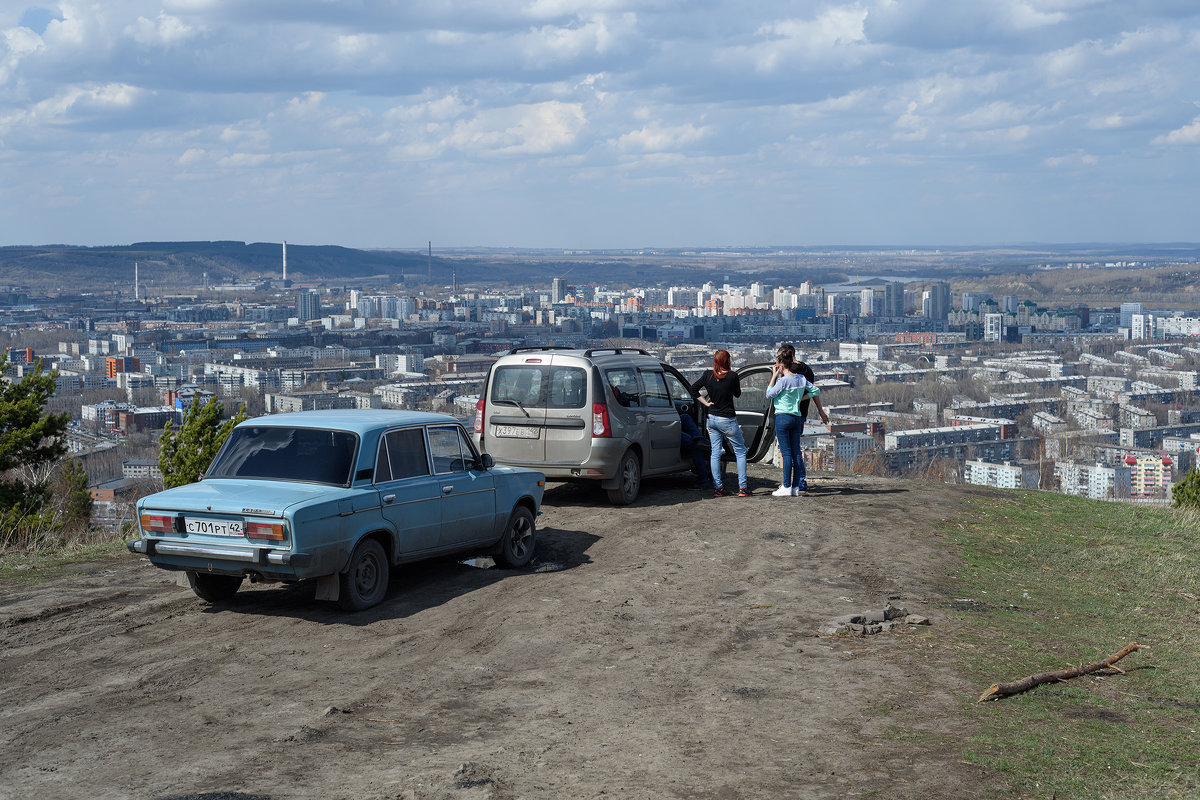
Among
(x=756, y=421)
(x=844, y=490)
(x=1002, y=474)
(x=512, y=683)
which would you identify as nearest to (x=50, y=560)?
(x=512, y=683)

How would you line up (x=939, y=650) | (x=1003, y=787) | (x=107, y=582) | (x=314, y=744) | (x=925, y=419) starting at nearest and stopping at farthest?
(x=1003, y=787) < (x=314, y=744) < (x=939, y=650) < (x=107, y=582) < (x=925, y=419)

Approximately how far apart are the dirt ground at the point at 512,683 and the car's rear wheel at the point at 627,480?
1.89 m

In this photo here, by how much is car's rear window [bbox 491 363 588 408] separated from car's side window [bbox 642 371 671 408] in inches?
48.3

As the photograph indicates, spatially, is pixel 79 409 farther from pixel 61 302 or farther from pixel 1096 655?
pixel 61 302

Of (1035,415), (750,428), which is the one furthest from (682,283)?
(750,428)

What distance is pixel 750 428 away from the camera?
14.9 metres

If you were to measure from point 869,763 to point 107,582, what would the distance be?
7004 mm

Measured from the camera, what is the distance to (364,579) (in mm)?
8414

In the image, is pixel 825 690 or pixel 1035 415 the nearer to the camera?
pixel 825 690

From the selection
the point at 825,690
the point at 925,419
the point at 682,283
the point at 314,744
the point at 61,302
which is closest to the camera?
the point at 314,744

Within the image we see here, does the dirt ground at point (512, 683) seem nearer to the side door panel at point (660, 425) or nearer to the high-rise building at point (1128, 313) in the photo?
the side door panel at point (660, 425)

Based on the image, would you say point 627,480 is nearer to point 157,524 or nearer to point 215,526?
point 215,526

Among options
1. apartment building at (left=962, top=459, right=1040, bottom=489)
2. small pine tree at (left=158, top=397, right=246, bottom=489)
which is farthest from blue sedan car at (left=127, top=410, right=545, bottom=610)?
apartment building at (left=962, top=459, right=1040, bottom=489)

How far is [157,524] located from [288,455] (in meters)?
1.05
